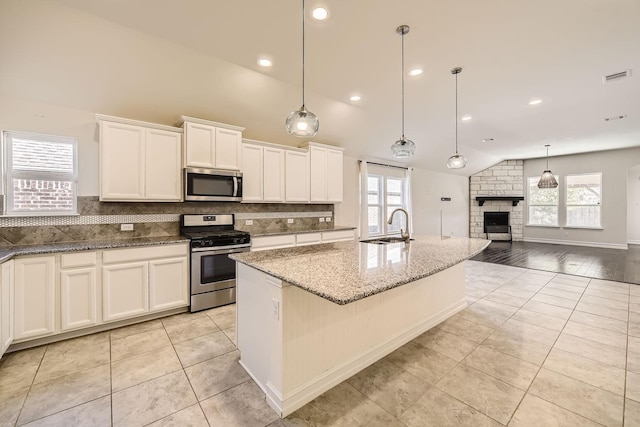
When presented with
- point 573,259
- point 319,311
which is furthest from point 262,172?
point 573,259

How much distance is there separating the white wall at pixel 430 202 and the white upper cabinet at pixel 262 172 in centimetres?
167

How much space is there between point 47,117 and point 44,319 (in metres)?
2.10

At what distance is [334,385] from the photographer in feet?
6.27

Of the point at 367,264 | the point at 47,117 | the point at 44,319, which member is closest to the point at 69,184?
the point at 47,117

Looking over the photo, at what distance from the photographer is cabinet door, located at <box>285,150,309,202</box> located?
14.5 feet

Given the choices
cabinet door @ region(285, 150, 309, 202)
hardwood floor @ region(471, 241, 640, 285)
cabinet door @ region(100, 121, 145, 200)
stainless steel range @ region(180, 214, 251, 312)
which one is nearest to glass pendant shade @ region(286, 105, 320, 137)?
stainless steel range @ region(180, 214, 251, 312)

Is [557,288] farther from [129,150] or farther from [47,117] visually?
[47,117]

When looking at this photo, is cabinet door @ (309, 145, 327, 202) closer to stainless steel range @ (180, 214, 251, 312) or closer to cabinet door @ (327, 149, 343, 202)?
cabinet door @ (327, 149, 343, 202)

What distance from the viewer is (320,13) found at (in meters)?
2.20

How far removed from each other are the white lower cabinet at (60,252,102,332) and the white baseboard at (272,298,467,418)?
2.10 metres

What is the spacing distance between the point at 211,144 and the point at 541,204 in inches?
399

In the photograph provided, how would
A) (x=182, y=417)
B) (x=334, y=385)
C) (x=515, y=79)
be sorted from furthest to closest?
(x=515, y=79)
(x=334, y=385)
(x=182, y=417)

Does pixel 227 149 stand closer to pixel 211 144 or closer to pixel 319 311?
pixel 211 144

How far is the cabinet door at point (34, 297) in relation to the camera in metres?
2.32
